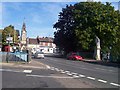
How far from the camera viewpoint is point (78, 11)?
257 feet

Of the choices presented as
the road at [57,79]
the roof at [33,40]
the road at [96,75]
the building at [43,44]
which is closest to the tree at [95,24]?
the road at [96,75]

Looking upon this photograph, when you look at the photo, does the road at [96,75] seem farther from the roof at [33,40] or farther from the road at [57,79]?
the roof at [33,40]

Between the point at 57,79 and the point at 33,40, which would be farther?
the point at 33,40

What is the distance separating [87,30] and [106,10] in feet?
21.8

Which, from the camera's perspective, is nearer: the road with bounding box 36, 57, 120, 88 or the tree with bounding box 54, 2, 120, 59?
the road with bounding box 36, 57, 120, 88

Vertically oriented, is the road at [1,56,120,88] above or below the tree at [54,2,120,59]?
below

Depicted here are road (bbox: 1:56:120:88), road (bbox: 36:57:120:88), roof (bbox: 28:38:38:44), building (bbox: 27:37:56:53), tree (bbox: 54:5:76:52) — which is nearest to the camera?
road (bbox: 1:56:120:88)

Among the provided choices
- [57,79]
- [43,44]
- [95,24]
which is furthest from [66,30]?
[43,44]

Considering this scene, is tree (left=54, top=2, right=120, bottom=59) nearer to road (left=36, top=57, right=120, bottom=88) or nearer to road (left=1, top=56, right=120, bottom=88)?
road (left=36, top=57, right=120, bottom=88)

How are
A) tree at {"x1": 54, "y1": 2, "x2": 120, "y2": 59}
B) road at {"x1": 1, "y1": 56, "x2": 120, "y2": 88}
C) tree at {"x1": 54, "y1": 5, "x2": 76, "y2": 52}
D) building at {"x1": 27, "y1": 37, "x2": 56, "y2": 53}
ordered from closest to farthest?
road at {"x1": 1, "y1": 56, "x2": 120, "y2": 88} → tree at {"x1": 54, "y1": 2, "x2": 120, "y2": 59} → tree at {"x1": 54, "y1": 5, "x2": 76, "y2": 52} → building at {"x1": 27, "y1": 37, "x2": 56, "y2": 53}

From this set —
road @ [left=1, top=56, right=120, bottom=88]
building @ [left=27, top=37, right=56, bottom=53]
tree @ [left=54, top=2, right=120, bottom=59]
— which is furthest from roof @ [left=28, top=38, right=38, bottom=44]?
road @ [left=1, top=56, right=120, bottom=88]

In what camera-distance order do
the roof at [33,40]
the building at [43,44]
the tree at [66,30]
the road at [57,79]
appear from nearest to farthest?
the road at [57,79] → the tree at [66,30] → the building at [43,44] → the roof at [33,40]

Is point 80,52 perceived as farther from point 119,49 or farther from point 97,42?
point 119,49

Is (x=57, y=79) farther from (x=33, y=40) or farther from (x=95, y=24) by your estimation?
(x=33, y=40)
